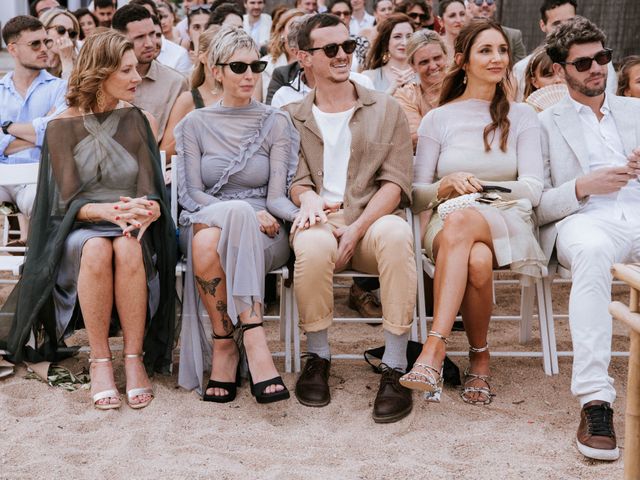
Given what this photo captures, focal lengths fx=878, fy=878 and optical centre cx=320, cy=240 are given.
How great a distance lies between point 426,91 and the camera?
5730mm

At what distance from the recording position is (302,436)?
3.86 m

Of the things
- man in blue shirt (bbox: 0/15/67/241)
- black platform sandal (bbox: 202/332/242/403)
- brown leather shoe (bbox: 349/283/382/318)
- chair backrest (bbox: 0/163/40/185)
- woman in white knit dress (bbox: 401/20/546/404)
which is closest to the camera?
woman in white knit dress (bbox: 401/20/546/404)

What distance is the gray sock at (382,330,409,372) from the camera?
428cm

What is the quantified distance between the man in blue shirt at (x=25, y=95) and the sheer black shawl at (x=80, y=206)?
1.39m

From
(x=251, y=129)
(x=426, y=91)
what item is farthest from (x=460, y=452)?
(x=426, y=91)

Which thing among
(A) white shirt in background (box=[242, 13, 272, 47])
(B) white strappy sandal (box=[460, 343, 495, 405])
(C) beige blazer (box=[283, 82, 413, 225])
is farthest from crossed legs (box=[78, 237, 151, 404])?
(A) white shirt in background (box=[242, 13, 272, 47])

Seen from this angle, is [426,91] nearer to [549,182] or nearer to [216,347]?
[549,182]

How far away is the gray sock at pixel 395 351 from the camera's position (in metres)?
4.28

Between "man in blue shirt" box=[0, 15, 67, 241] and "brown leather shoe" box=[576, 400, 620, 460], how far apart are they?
3.83 metres

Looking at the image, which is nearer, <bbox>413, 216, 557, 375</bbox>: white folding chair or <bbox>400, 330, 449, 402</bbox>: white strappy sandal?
<bbox>400, 330, 449, 402</bbox>: white strappy sandal

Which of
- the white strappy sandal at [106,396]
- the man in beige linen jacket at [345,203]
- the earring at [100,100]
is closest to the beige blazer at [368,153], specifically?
the man in beige linen jacket at [345,203]

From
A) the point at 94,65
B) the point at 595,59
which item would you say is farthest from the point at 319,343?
the point at 595,59

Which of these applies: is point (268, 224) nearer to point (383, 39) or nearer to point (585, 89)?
point (585, 89)

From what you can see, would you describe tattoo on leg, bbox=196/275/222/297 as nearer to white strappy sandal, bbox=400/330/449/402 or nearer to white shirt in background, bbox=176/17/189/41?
white strappy sandal, bbox=400/330/449/402
